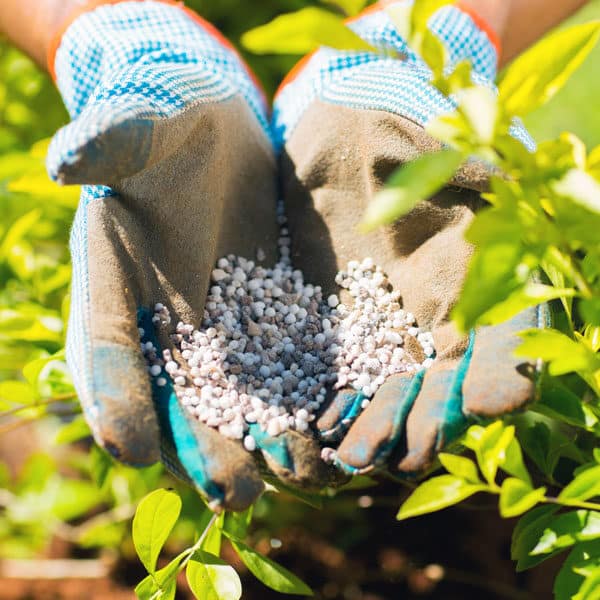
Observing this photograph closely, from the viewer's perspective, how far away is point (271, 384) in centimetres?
104

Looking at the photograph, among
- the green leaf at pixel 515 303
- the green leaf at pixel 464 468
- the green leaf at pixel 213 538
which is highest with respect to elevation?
the green leaf at pixel 515 303

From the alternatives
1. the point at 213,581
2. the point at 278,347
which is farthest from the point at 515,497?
the point at 278,347

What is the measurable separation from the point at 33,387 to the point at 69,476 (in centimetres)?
120

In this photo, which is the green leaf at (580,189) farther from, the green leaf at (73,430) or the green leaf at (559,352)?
the green leaf at (73,430)

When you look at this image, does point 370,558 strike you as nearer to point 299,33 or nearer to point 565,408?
point 565,408

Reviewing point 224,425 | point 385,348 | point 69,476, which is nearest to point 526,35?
point 385,348

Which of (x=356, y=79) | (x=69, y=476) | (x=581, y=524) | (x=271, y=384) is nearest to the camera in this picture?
(x=581, y=524)

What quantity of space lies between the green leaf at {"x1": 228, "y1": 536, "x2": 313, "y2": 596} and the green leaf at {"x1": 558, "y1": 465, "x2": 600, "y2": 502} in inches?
13.6

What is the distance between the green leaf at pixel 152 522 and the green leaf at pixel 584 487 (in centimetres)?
45

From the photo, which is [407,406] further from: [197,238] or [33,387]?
[33,387]

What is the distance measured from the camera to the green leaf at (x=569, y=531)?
30.8 inches

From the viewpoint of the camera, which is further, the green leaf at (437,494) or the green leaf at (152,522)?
the green leaf at (152,522)

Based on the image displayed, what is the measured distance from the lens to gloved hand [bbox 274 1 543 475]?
2.89ft

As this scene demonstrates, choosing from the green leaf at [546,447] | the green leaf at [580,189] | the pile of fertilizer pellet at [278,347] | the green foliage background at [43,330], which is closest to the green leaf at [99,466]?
the green foliage background at [43,330]
